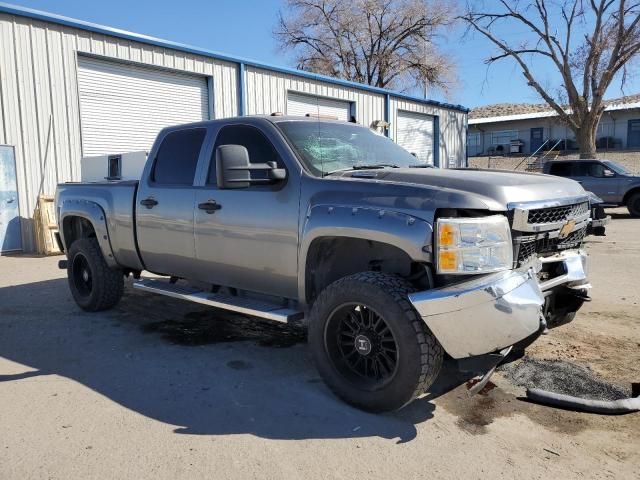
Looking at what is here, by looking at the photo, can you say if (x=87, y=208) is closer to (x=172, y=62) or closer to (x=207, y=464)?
(x=207, y=464)

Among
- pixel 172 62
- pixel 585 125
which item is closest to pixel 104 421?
pixel 172 62

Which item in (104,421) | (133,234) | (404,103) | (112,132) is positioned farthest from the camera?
(404,103)

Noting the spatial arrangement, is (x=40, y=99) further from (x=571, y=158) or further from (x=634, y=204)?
(x=571, y=158)

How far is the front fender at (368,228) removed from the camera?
333 cm

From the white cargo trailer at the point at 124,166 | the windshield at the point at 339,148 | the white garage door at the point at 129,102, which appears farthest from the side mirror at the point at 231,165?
the white garage door at the point at 129,102

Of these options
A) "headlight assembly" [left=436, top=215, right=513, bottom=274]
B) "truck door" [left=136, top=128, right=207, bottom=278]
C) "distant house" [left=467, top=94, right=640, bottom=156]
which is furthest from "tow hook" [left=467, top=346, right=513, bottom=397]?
"distant house" [left=467, top=94, right=640, bottom=156]

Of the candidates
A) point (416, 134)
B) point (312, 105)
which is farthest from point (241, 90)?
point (416, 134)

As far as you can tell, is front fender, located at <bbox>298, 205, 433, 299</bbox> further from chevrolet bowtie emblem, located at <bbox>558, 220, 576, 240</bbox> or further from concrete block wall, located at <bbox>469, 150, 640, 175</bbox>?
concrete block wall, located at <bbox>469, 150, 640, 175</bbox>

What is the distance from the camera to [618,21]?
27812 millimetres

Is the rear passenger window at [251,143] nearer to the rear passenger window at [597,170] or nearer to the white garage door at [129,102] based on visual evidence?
the white garage door at [129,102]

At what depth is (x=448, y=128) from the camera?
2680 centimetres

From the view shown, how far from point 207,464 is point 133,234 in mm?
3239

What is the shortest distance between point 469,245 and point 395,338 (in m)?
0.72

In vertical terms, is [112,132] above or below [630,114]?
below
